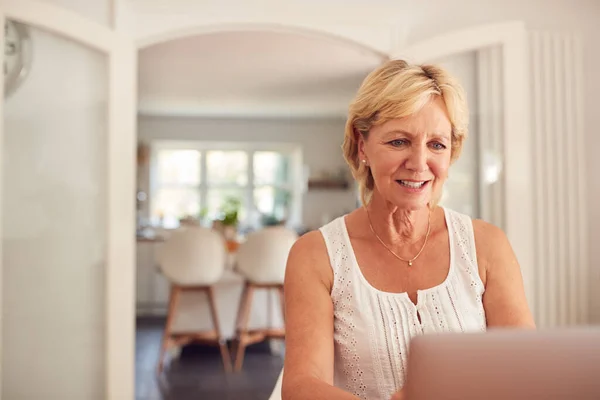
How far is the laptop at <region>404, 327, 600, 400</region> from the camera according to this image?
1.67ft

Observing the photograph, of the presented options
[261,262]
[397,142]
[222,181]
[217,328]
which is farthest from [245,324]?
[222,181]

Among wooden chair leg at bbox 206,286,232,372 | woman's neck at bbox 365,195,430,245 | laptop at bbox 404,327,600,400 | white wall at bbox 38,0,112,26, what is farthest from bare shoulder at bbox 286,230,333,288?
wooden chair leg at bbox 206,286,232,372

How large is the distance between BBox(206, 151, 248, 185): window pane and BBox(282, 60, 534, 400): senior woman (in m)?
7.83

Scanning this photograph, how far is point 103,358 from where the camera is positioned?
3014 mm

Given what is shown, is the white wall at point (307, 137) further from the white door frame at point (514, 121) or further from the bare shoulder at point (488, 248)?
the bare shoulder at point (488, 248)

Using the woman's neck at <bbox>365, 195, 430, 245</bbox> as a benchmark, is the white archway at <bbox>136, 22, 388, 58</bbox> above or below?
above

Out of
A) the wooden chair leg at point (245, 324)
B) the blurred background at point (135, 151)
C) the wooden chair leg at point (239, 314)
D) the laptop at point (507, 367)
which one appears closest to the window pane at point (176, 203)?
the wooden chair leg at point (239, 314)

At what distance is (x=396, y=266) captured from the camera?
4.30 ft

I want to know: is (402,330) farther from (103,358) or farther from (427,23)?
(427,23)

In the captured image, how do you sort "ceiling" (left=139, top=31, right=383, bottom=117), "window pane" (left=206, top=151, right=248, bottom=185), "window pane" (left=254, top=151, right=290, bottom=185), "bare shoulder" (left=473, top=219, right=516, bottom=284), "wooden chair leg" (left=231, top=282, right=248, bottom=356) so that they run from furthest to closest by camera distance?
"window pane" (left=254, top=151, right=290, bottom=185)
"window pane" (left=206, top=151, right=248, bottom=185)
"ceiling" (left=139, top=31, right=383, bottom=117)
"wooden chair leg" (left=231, top=282, right=248, bottom=356)
"bare shoulder" (left=473, top=219, right=516, bottom=284)

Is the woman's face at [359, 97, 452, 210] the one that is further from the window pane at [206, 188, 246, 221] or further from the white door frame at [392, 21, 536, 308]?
the window pane at [206, 188, 246, 221]

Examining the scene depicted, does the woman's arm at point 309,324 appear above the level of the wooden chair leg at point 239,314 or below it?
above

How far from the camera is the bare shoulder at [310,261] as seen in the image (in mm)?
1247

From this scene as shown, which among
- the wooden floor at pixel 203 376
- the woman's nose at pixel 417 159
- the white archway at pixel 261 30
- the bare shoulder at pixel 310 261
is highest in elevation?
the white archway at pixel 261 30
